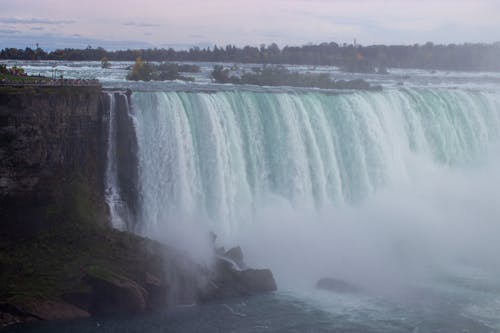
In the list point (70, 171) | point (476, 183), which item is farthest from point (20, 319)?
point (476, 183)

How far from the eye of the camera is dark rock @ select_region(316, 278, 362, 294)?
19173mm

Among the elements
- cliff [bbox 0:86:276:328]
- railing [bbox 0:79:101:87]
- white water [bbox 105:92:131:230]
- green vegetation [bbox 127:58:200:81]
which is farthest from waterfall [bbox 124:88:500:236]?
green vegetation [bbox 127:58:200:81]

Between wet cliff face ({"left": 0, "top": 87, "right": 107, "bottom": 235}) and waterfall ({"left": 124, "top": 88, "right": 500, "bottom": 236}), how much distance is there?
0.66 metres

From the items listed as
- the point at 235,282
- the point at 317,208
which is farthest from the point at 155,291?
the point at 317,208

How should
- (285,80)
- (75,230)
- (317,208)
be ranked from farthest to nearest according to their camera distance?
(285,80), (317,208), (75,230)

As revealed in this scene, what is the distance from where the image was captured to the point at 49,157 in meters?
20.1

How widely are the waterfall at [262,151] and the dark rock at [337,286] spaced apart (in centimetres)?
356

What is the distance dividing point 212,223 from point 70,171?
4.26 m

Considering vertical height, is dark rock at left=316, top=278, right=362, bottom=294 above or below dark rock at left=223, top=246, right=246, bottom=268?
below

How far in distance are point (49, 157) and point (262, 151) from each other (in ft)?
21.5

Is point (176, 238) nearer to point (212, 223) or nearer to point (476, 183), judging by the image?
point (212, 223)

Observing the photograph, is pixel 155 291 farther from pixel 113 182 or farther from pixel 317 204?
pixel 317 204

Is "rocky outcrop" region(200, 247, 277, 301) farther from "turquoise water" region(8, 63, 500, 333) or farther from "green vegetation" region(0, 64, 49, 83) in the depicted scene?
"green vegetation" region(0, 64, 49, 83)

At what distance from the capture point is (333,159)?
24.7m
